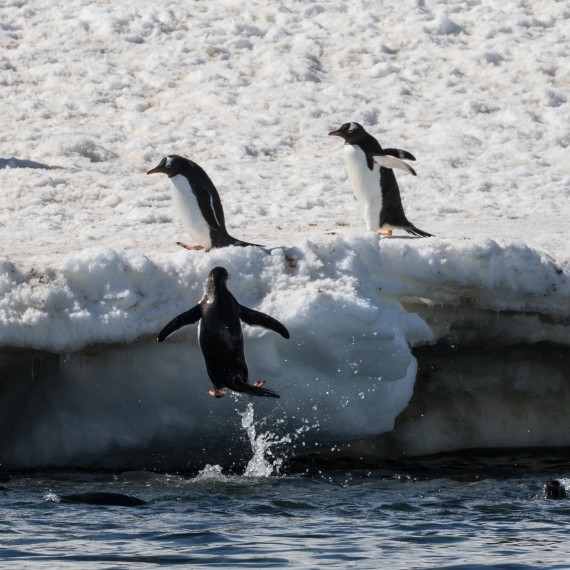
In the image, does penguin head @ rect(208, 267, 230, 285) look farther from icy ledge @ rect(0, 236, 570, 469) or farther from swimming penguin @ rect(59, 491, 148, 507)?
swimming penguin @ rect(59, 491, 148, 507)

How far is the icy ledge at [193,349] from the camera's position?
288 inches

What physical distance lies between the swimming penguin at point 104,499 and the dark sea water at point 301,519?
0.19 ft

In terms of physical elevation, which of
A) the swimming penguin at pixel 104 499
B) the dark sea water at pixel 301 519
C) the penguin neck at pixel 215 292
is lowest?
the dark sea water at pixel 301 519

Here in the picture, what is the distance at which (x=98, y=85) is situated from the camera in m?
13.4

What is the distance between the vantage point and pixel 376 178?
960 cm

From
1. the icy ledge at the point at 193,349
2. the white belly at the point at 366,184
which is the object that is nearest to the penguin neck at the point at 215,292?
the icy ledge at the point at 193,349

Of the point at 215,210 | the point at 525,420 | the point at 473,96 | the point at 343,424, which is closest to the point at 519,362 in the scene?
the point at 525,420

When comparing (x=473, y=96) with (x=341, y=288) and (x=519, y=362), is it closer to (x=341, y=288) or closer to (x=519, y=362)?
(x=519, y=362)

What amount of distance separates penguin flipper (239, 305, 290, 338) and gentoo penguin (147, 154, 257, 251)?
4.31 feet

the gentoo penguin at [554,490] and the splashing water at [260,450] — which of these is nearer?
the gentoo penguin at [554,490]

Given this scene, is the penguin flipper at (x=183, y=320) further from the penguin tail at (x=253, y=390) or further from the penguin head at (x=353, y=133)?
the penguin head at (x=353, y=133)

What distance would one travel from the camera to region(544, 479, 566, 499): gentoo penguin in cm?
670

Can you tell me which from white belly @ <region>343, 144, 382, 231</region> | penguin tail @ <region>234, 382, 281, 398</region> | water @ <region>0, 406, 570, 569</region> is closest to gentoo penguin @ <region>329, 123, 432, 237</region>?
white belly @ <region>343, 144, 382, 231</region>

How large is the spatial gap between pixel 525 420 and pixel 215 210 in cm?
230
